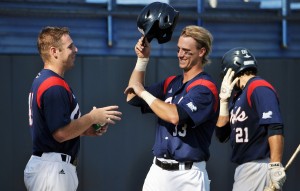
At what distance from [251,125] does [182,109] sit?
105 cm

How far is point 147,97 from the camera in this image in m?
5.89

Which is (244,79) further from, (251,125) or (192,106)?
(192,106)

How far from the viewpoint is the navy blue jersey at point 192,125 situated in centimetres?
586

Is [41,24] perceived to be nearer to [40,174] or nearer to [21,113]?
[21,113]

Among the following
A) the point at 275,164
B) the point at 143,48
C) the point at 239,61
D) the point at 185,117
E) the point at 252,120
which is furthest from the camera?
the point at 239,61

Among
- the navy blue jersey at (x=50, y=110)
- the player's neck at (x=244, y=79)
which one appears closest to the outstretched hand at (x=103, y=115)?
the navy blue jersey at (x=50, y=110)

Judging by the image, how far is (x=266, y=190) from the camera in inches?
253

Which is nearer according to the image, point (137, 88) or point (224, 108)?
point (137, 88)

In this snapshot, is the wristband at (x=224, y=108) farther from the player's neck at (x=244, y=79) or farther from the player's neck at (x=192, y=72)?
the player's neck at (x=192, y=72)

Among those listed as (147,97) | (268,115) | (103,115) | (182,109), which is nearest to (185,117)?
(182,109)

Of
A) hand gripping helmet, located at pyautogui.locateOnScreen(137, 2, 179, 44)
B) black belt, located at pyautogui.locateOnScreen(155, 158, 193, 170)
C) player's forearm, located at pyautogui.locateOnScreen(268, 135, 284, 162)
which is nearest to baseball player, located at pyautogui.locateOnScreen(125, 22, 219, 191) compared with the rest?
black belt, located at pyautogui.locateOnScreen(155, 158, 193, 170)

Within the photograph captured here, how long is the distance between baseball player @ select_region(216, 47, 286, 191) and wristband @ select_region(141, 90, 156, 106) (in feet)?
3.55

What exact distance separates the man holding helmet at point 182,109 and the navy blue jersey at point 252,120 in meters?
0.60

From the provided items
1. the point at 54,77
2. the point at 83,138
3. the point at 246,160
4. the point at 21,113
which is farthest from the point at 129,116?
the point at 54,77
